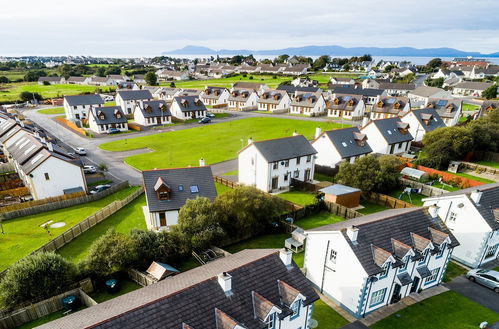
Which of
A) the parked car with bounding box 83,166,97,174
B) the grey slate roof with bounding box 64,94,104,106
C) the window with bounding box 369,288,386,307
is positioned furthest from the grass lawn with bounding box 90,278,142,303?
the grey slate roof with bounding box 64,94,104,106

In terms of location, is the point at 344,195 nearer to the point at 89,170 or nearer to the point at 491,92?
the point at 89,170

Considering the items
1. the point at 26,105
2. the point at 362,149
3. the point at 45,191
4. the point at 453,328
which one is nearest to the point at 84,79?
the point at 26,105

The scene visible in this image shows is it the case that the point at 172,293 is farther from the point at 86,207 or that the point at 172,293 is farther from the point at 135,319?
the point at 86,207

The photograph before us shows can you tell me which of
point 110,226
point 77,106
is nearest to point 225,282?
point 110,226

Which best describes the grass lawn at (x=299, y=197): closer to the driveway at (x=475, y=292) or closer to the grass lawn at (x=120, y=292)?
the driveway at (x=475, y=292)

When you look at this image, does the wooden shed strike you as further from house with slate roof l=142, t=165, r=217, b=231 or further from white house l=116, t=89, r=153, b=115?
white house l=116, t=89, r=153, b=115

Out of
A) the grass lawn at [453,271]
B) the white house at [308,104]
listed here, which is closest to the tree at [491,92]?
the white house at [308,104]
